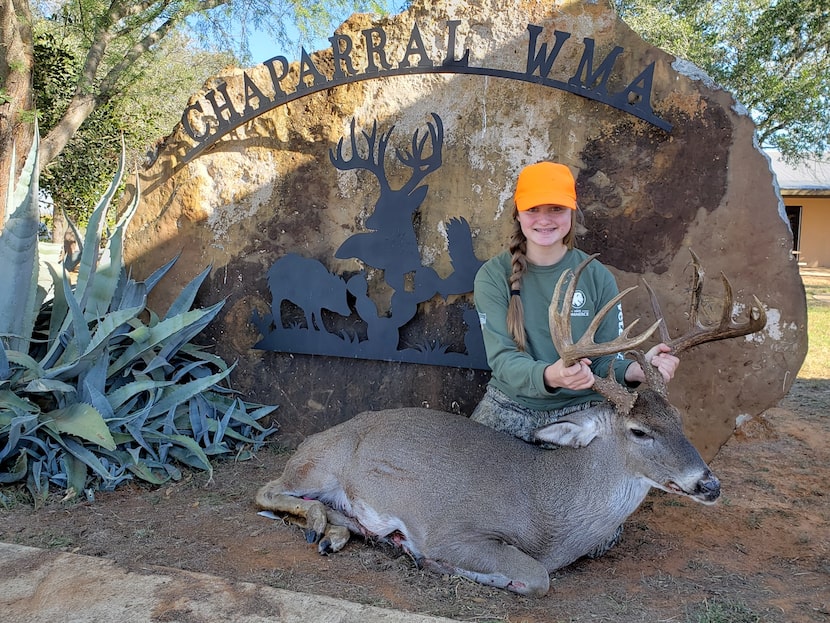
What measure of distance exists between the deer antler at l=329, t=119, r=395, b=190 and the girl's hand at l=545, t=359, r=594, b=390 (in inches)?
85.6

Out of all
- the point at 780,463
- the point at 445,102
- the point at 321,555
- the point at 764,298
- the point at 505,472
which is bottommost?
the point at 780,463

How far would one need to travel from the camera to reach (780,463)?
5.24 metres

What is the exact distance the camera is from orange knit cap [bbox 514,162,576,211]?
144 inches

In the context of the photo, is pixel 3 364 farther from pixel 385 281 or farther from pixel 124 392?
pixel 385 281

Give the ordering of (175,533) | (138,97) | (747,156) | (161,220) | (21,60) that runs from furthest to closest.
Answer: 1. (138,97)
2. (21,60)
3. (161,220)
4. (747,156)
5. (175,533)

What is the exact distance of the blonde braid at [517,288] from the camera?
3.78 metres

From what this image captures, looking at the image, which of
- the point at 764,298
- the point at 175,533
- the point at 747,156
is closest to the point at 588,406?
the point at 764,298

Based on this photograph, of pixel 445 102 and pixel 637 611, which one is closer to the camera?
pixel 637 611

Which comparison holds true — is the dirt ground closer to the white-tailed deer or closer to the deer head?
the white-tailed deer

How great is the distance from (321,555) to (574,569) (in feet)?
4.05

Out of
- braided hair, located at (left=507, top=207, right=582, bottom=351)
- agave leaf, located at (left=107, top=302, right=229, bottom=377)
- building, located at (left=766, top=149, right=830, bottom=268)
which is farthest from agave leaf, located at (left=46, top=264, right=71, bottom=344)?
building, located at (left=766, top=149, right=830, bottom=268)

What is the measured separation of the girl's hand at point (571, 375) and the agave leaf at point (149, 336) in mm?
2651

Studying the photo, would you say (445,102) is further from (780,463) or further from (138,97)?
(138,97)

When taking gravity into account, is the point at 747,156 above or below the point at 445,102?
below
